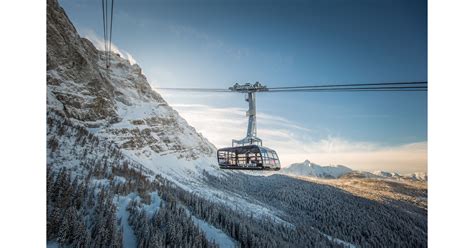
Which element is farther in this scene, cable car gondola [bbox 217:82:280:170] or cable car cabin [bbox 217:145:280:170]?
cable car cabin [bbox 217:145:280:170]

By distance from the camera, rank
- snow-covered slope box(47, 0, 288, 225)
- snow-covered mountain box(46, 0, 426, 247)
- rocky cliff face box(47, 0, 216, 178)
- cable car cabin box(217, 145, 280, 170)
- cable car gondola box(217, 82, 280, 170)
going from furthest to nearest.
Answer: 1. rocky cliff face box(47, 0, 216, 178)
2. snow-covered slope box(47, 0, 288, 225)
3. cable car cabin box(217, 145, 280, 170)
4. cable car gondola box(217, 82, 280, 170)
5. snow-covered mountain box(46, 0, 426, 247)

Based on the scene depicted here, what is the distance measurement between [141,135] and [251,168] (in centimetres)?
5701

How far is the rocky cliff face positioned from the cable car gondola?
16967 millimetres

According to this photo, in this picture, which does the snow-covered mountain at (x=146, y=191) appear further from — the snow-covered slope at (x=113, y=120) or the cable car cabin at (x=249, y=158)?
the cable car cabin at (x=249, y=158)

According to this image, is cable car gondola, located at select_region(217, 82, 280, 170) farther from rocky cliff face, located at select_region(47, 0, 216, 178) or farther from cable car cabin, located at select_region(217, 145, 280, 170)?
rocky cliff face, located at select_region(47, 0, 216, 178)

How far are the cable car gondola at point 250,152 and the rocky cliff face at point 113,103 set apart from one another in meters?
17.0

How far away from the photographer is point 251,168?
→ 987 cm

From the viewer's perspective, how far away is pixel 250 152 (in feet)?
32.3

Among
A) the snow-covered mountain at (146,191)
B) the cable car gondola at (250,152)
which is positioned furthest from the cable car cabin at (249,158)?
Answer: the snow-covered mountain at (146,191)

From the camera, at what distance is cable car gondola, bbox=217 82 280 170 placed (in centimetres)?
868

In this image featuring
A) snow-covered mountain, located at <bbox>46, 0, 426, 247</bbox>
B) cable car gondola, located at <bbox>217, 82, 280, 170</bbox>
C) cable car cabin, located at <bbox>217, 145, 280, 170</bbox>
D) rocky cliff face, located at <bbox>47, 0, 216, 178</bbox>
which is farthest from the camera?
rocky cliff face, located at <bbox>47, 0, 216, 178</bbox>

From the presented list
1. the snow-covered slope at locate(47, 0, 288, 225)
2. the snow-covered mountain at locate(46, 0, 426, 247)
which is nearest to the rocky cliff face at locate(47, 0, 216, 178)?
the snow-covered slope at locate(47, 0, 288, 225)
